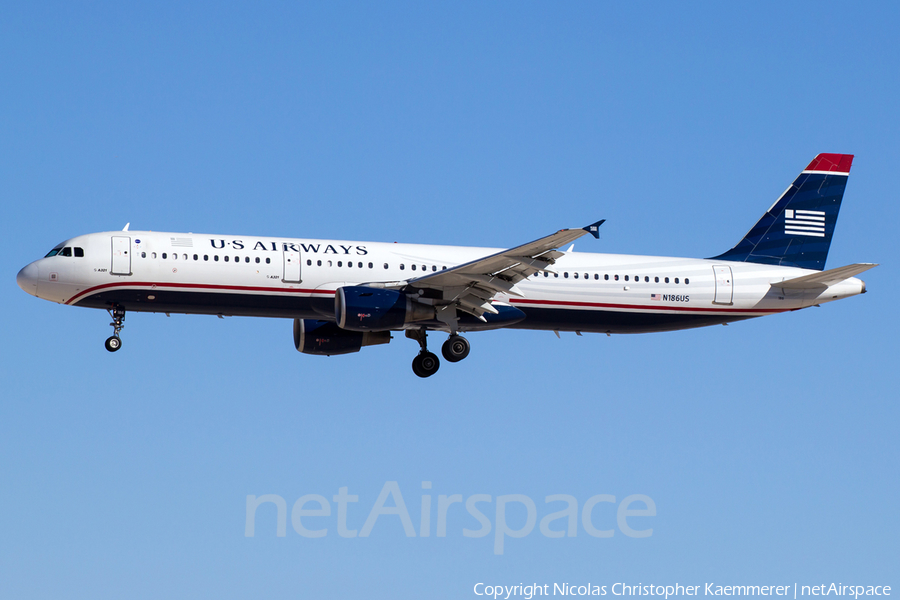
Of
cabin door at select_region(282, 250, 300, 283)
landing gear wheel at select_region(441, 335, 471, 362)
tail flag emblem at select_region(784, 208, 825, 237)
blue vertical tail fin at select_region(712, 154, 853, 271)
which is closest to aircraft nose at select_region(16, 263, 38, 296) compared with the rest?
cabin door at select_region(282, 250, 300, 283)

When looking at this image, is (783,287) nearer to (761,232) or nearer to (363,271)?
(761,232)

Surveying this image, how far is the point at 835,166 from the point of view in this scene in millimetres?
43938

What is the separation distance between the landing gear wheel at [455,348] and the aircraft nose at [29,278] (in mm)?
13456

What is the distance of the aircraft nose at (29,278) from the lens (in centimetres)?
3638

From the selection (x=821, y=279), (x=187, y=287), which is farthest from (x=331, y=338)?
(x=821, y=279)

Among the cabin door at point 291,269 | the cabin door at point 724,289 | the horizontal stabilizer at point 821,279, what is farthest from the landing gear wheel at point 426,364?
the horizontal stabilizer at point 821,279

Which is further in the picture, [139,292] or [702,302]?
[702,302]

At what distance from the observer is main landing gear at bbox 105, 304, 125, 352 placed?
121 feet

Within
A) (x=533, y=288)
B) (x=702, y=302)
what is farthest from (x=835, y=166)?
(x=533, y=288)

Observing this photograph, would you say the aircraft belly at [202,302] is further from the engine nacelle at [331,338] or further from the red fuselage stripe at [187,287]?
the engine nacelle at [331,338]

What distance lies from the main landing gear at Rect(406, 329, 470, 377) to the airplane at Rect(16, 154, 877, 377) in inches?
1.9

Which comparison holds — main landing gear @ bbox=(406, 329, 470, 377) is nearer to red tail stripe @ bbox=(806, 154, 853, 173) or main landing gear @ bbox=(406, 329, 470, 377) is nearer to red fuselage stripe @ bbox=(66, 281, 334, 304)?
red fuselage stripe @ bbox=(66, 281, 334, 304)

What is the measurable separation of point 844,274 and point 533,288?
35.3ft

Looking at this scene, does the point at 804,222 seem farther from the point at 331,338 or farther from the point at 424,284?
the point at 331,338
